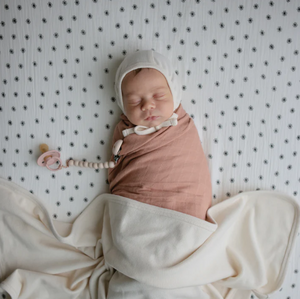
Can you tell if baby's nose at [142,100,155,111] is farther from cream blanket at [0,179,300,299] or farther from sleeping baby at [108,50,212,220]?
cream blanket at [0,179,300,299]

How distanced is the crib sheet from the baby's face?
0.13 meters

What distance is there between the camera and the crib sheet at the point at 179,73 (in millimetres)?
972

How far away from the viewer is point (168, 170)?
0.93m

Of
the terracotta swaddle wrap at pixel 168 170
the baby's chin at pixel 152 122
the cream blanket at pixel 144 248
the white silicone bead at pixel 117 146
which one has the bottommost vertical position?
the cream blanket at pixel 144 248

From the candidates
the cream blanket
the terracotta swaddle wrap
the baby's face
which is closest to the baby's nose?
the baby's face

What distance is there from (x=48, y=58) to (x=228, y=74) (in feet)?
2.22

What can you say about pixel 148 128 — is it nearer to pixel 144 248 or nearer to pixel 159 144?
pixel 159 144

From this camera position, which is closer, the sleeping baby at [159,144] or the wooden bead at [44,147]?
the sleeping baby at [159,144]

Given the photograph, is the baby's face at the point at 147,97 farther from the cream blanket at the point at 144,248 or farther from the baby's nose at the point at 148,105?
the cream blanket at the point at 144,248

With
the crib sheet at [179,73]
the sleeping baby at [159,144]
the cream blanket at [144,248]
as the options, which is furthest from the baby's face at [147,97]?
the cream blanket at [144,248]

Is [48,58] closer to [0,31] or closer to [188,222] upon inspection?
[0,31]

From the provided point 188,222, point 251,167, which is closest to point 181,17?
point 251,167

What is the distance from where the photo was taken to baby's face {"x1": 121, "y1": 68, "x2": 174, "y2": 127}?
0.88m

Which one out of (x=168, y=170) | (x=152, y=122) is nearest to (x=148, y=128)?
(x=152, y=122)
